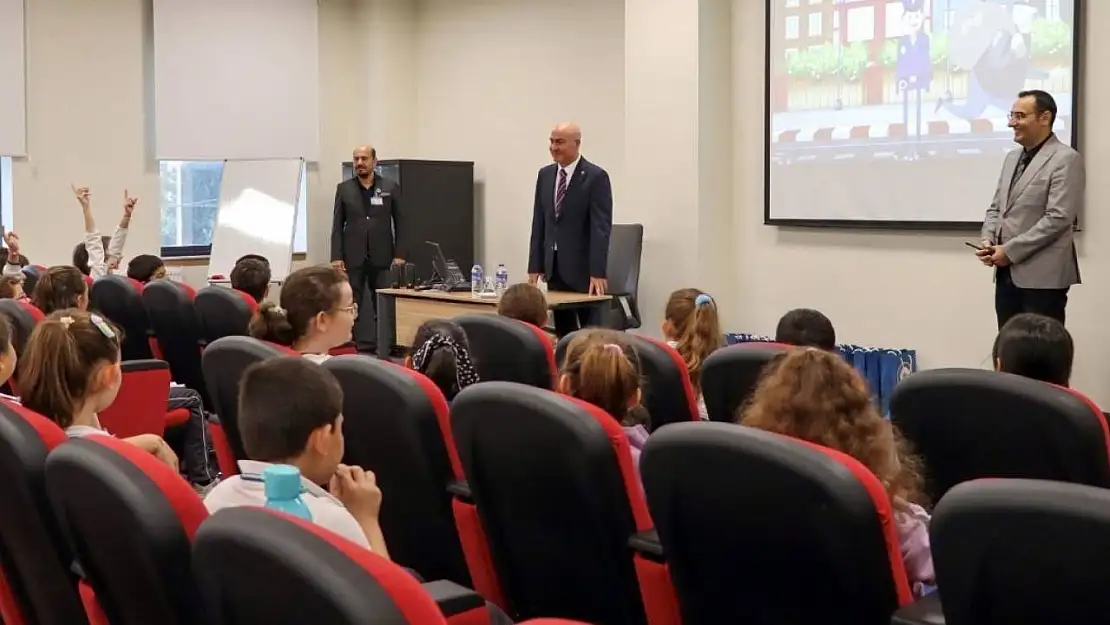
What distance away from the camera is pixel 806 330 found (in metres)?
3.62

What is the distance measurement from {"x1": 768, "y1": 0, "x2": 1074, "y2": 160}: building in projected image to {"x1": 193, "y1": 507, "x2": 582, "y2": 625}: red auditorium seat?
212 inches

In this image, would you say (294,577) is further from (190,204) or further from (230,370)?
(190,204)

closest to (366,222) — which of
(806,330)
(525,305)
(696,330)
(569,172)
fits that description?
(569,172)

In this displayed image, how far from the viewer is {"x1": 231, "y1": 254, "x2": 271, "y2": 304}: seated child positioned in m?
5.11

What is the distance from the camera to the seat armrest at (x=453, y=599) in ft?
5.90

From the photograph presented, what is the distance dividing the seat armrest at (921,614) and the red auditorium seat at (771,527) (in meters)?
0.04

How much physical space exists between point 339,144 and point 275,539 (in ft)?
28.8

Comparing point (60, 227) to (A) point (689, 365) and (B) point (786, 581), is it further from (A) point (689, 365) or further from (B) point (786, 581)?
(B) point (786, 581)

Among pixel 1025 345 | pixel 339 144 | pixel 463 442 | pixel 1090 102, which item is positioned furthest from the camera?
pixel 339 144

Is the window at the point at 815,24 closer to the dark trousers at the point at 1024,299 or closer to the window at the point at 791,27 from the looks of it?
the window at the point at 791,27

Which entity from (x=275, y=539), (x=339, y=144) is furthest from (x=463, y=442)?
(x=339, y=144)

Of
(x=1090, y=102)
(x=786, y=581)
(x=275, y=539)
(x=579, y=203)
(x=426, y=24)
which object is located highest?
(x=426, y=24)

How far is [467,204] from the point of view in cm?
926

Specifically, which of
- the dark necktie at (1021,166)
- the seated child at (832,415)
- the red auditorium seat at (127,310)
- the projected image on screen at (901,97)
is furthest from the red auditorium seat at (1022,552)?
the projected image on screen at (901,97)
